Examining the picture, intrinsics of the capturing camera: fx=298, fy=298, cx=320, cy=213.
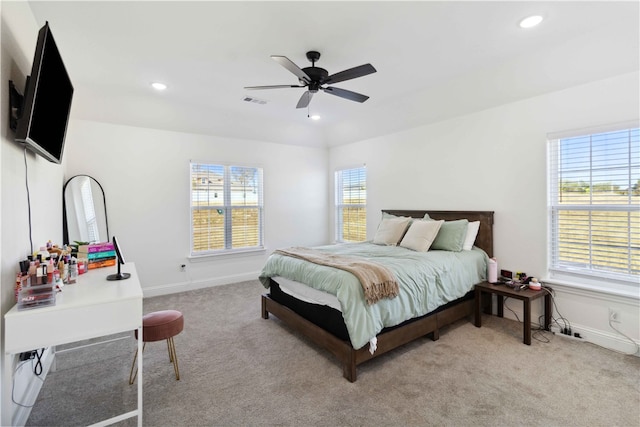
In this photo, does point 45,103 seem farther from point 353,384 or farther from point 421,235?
point 421,235

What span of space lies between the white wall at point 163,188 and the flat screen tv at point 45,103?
2020 millimetres

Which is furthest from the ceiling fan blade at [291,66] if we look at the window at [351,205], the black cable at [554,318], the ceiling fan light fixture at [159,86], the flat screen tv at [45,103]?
the black cable at [554,318]

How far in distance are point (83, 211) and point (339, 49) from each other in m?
3.79

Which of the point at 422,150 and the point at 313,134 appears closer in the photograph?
the point at 422,150

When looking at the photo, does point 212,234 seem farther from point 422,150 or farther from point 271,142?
point 422,150

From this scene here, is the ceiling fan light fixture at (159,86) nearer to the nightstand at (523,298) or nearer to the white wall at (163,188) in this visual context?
the white wall at (163,188)

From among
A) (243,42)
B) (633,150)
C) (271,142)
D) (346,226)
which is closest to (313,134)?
(271,142)

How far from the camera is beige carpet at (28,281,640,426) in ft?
6.34

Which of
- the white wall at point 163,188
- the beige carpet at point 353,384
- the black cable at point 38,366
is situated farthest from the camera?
the white wall at point 163,188

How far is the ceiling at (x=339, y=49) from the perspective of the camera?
7.36 feet

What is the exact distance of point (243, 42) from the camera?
8.77 ft

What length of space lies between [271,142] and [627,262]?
5.06 m

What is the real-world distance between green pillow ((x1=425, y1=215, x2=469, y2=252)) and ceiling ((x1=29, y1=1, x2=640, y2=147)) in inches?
58.9

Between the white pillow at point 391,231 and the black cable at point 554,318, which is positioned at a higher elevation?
the white pillow at point 391,231
